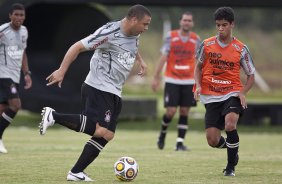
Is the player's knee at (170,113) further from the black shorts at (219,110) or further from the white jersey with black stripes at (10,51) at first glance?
the black shorts at (219,110)

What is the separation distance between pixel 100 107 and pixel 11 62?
5.28m

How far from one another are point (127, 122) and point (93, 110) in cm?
1671

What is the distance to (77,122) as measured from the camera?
9.78 m

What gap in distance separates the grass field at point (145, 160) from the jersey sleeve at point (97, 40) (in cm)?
167

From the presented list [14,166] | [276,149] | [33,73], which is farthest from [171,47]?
[33,73]

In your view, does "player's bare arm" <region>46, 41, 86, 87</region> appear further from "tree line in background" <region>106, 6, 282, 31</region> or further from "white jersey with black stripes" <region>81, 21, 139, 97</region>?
"tree line in background" <region>106, 6, 282, 31</region>

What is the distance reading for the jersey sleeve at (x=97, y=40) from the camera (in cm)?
979

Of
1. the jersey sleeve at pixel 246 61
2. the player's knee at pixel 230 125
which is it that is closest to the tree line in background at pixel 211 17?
the jersey sleeve at pixel 246 61

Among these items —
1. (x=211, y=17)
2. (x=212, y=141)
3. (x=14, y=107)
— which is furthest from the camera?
(x=211, y=17)

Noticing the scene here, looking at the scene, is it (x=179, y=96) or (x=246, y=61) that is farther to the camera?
(x=179, y=96)

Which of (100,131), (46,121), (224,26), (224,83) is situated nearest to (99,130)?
(100,131)

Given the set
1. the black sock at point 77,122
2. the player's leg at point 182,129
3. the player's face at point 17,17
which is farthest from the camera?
the player's leg at point 182,129

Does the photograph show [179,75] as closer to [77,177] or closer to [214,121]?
[214,121]

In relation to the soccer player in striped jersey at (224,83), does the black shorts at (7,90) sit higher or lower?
lower
